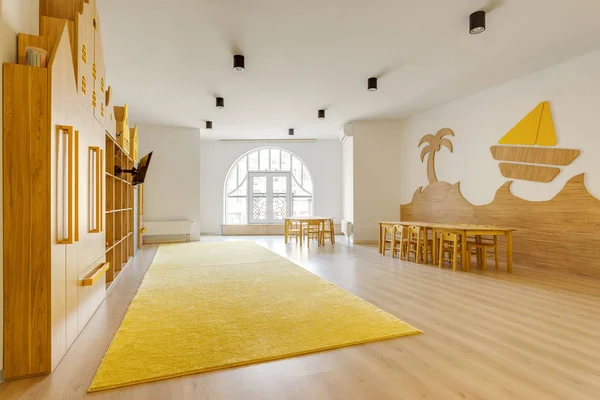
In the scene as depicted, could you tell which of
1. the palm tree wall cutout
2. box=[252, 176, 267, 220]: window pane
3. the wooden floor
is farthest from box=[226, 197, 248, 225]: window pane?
the wooden floor

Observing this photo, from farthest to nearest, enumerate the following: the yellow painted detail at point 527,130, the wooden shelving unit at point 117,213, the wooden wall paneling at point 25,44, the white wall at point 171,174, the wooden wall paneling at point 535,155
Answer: the white wall at point 171,174 < the yellow painted detail at point 527,130 < the wooden wall paneling at point 535,155 < the wooden shelving unit at point 117,213 < the wooden wall paneling at point 25,44

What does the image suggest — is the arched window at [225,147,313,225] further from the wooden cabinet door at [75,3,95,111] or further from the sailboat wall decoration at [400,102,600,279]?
the wooden cabinet door at [75,3,95,111]

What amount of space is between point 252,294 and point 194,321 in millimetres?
928

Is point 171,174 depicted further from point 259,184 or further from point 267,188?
point 267,188

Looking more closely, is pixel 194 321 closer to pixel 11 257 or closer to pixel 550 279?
pixel 11 257

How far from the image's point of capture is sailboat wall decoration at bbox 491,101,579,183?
5180mm

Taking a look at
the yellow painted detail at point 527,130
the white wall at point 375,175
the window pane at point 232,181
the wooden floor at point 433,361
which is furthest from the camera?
the window pane at point 232,181

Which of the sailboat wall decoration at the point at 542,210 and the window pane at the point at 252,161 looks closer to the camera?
the sailboat wall decoration at the point at 542,210

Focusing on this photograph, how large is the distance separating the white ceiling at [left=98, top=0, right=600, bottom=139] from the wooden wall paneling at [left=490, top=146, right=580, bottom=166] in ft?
4.11

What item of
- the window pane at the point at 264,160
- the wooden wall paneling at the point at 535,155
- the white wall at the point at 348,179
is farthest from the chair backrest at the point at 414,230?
the window pane at the point at 264,160

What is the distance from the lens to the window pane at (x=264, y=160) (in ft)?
37.7

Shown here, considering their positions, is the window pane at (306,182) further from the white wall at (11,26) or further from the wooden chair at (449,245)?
the white wall at (11,26)

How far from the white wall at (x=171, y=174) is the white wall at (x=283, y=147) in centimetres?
179

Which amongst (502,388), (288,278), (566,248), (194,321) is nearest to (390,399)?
(502,388)
